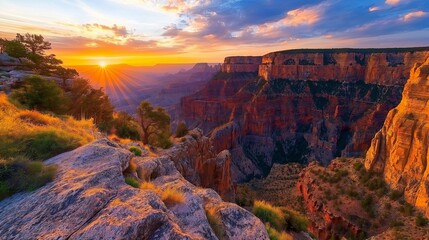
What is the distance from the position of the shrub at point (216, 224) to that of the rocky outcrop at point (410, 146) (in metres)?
29.3

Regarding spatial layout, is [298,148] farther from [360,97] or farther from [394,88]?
[394,88]

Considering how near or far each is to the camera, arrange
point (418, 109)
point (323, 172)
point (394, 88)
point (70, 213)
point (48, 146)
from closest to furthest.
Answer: point (70, 213) → point (48, 146) → point (418, 109) → point (323, 172) → point (394, 88)

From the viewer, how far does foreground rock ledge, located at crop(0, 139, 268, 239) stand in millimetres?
4316

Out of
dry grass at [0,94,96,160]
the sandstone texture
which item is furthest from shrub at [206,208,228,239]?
the sandstone texture

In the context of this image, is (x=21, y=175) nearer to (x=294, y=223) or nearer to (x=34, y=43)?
(x=294, y=223)

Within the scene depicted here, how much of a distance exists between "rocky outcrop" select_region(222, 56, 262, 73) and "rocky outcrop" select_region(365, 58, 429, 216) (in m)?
99.6

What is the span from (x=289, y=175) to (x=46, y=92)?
53.0 metres

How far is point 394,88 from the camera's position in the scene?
Result: 7656 centimetres

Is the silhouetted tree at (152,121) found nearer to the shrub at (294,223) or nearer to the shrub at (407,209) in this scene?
the shrub at (294,223)

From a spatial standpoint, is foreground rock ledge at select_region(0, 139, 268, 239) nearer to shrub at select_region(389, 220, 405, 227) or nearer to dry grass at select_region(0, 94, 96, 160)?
dry grass at select_region(0, 94, 96, 160)

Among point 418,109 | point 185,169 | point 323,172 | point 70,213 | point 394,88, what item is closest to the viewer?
point 70,213

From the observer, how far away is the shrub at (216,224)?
567cm

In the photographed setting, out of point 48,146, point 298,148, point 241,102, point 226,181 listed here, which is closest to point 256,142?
point 298,148

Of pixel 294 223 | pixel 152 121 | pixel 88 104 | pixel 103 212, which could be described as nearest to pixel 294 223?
pixel 294 223
